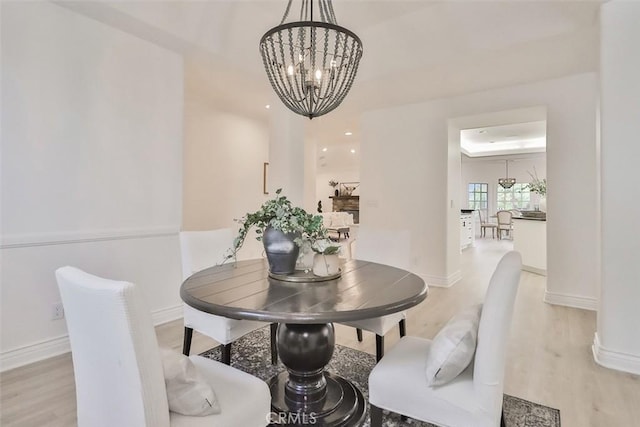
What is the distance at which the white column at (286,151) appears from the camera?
3900 millimetres

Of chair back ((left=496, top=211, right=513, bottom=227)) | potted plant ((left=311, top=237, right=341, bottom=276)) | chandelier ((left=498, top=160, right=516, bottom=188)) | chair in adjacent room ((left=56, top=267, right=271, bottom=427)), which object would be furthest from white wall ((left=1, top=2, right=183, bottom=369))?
chandelier ((left=498, top=160, right=516, bottom=188))

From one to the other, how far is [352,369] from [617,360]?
1.82m

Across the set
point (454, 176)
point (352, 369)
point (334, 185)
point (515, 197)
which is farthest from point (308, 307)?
point (515, 197)

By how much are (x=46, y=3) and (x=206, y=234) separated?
1.94 metres

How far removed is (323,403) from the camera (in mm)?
1763

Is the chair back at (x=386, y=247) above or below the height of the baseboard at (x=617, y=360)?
above

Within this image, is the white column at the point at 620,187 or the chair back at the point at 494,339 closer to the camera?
the chair back at the point at 494,339

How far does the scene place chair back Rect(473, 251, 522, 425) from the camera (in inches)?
45.8

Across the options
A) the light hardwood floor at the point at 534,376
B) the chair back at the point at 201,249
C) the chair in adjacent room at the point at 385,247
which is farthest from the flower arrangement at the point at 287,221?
the light hardwood floor at the point at 534,376

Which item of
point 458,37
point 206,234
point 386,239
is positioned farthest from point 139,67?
point 458,37

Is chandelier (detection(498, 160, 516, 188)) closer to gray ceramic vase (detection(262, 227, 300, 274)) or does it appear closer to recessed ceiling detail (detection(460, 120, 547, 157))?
recessed ceiling detail (detection(460, 120, 547, 157))

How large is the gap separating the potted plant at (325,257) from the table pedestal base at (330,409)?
0.70 m

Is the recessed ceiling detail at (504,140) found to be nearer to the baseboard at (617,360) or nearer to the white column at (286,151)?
the white column at (286,151)

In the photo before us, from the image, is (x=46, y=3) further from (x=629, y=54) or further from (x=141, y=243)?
(x=629, y=54)
